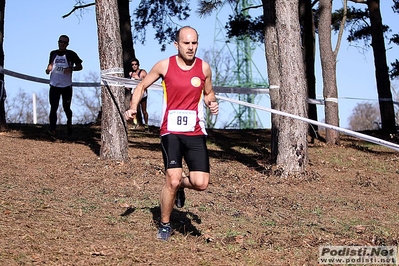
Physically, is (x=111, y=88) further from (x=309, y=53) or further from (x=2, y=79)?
(x=309, y=53)

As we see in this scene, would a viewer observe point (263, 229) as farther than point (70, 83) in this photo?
No

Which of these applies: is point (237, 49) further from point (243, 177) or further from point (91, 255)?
point (91, 255)

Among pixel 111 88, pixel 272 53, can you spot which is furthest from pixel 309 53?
pixel 111 88

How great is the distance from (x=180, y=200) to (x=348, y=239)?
5.81 ft

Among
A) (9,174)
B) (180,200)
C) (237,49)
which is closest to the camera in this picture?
(180,200)

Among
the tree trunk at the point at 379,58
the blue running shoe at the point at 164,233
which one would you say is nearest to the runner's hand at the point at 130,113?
the blue running shoe at the point at 164,233

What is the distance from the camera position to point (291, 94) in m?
11.0

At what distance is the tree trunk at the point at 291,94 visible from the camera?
10977 mm

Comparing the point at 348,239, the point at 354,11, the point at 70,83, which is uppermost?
the point at 354,11

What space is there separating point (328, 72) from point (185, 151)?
10.6 metres

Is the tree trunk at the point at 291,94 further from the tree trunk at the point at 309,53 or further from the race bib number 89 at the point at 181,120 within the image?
the tree trunk at the point at 309,53

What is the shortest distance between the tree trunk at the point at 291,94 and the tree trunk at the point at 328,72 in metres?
5.43

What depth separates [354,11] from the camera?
21.4 metres

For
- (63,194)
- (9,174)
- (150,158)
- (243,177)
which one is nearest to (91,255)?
(63,194)
